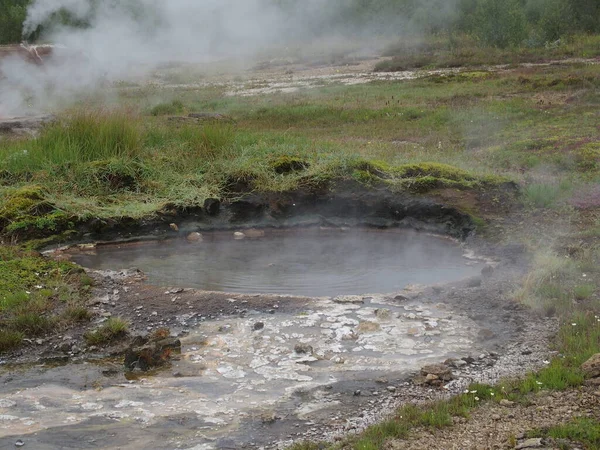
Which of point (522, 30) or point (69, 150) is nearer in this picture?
point (69, 150)

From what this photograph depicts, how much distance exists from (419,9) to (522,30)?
6338 mm

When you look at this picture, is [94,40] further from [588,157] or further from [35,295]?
[588,157]

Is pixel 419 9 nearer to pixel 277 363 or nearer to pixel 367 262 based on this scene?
pixel 367 262

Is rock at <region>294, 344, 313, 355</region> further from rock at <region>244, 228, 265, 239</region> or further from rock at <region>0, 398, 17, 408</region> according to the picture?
rock at <region>244, 228, 265, 239</region>

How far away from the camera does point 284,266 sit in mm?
8992

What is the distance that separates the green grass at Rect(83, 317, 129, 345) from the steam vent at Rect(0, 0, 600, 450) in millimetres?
20

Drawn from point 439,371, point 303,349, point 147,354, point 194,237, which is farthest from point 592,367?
point 194,237

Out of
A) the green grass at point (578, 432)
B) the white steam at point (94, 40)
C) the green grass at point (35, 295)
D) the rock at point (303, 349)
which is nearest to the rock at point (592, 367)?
the green grass at point (578, 432)

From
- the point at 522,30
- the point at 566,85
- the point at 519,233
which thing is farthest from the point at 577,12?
the point at 519,233

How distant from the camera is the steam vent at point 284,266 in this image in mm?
5418

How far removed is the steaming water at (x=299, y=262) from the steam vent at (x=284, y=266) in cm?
4

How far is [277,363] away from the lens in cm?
636

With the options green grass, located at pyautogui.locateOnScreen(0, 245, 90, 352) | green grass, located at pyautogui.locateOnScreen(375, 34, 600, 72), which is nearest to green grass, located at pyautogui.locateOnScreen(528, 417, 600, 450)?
green grass, located at pyautogui.locateOnScreen(0, 245, 90, 352)

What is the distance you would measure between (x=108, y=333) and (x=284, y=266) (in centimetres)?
262
